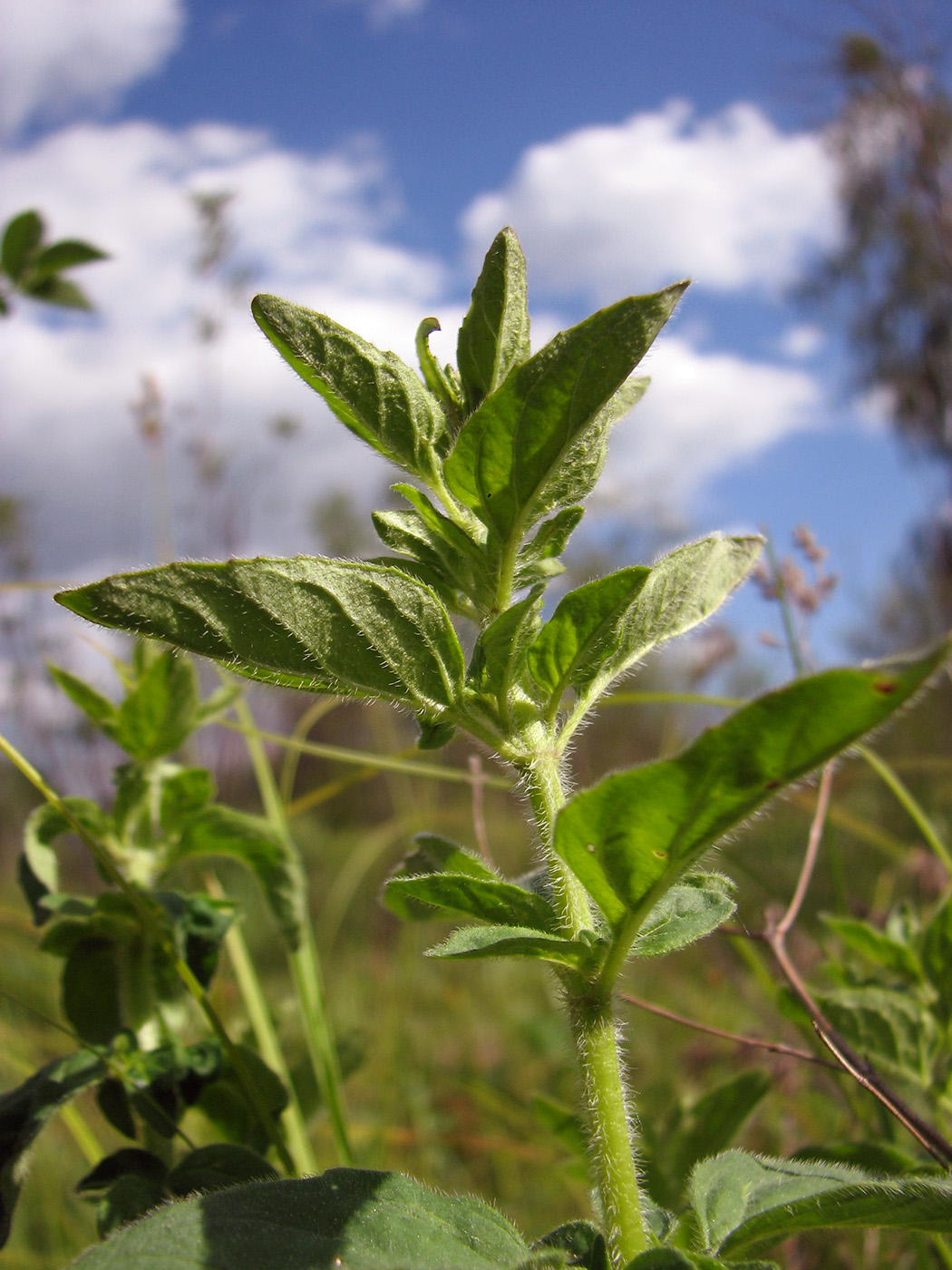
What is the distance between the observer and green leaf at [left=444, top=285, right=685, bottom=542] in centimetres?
50

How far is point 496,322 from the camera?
0.60 meters

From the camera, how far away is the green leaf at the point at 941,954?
2.90ft

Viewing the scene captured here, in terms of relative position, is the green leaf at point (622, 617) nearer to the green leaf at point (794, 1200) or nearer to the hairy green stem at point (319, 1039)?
the green leaf at point (794, 1200)

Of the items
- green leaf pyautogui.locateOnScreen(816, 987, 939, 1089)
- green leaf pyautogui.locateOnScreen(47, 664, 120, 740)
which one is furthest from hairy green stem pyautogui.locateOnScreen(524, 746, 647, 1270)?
green leaf pyautogui.locateOnScreen(47, 664, 120, 740)

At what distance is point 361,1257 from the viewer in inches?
17.9

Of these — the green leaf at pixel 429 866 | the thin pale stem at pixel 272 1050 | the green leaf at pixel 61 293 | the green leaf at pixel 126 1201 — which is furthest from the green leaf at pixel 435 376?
the green leaf at pixel 61 293

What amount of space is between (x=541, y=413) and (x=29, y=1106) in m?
0.66

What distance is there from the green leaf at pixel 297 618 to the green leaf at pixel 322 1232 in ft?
0.95

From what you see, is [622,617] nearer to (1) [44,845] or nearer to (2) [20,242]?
(1) [44,845]

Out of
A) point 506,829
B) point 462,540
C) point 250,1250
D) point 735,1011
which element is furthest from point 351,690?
point 506,829

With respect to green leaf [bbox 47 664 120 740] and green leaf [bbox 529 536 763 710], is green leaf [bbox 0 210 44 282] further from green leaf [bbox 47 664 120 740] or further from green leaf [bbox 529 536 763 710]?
green leaf [bbox 529 536 763 710]

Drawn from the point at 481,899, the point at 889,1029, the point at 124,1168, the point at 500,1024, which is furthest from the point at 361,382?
the point at 500,1024

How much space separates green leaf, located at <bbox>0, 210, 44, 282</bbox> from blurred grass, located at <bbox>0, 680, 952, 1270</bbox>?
0.84 metres

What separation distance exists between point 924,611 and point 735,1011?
11.1m
